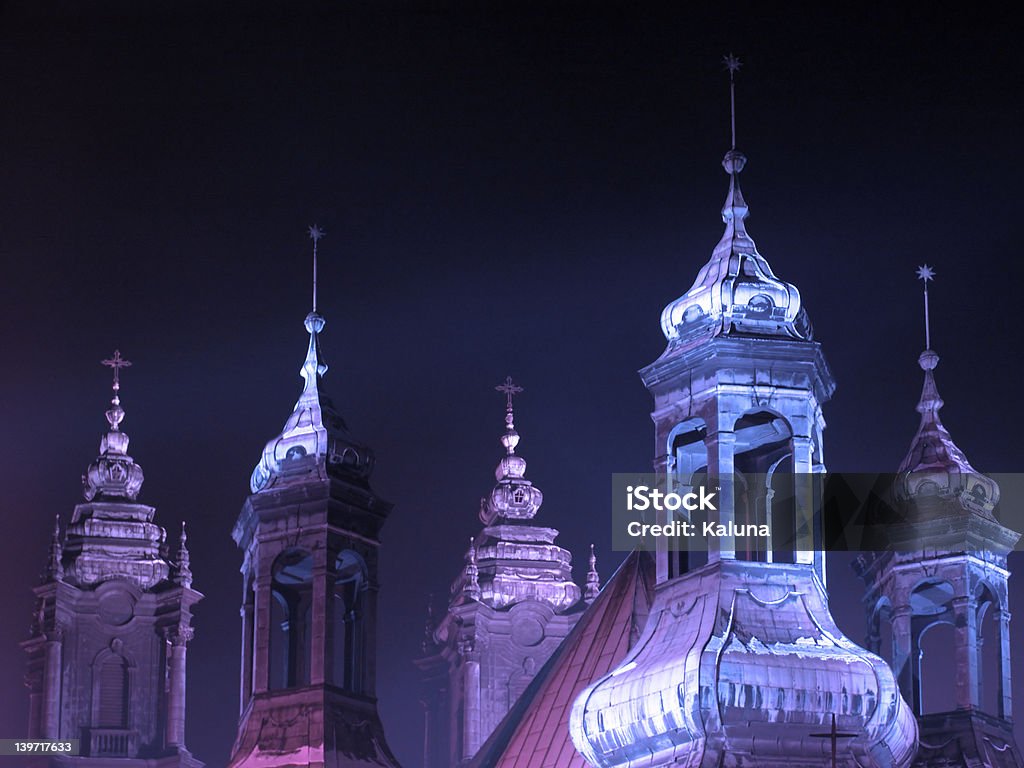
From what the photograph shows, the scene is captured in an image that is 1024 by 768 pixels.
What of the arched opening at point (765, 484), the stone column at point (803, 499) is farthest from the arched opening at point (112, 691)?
the stone column at point (803, 499)

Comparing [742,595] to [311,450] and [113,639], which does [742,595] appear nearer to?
[311,450]

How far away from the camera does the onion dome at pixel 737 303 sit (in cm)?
4884

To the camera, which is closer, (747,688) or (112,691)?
(747,688)

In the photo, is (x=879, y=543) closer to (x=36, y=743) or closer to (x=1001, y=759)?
(x=1001, y=759)

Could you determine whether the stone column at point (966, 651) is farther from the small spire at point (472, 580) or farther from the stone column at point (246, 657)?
the small spire at point (472, 580)

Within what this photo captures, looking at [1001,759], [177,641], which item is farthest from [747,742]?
[177,641]

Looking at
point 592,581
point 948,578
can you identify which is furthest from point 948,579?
point 592,581

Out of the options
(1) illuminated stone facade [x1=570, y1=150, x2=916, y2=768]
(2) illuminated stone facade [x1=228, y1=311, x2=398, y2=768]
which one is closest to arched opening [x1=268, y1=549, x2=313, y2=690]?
(2) illuminated stone facade [x1=228, y1=311, x2=398, y2=768]

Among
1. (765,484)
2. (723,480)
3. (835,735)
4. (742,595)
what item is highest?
(765,484)

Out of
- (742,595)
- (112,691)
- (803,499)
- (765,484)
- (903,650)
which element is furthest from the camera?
(112,691)

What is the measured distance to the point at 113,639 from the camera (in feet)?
210

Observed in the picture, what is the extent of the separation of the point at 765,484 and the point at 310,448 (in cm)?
747

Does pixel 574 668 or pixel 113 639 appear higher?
pixel 113 639

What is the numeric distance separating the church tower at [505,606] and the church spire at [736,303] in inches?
605
